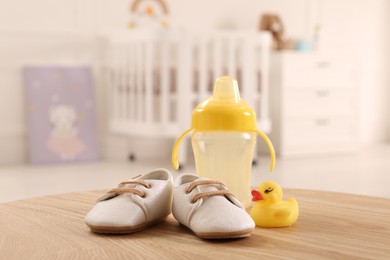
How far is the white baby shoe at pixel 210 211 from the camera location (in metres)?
0.72

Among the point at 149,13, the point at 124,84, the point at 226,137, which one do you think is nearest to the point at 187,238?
the point at 226,137

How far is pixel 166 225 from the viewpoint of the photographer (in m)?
0.81

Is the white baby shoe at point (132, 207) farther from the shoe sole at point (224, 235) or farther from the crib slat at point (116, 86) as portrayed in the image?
the crib slat at point (116, 86)

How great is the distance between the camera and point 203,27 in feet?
12.6

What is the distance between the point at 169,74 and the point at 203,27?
828 mm

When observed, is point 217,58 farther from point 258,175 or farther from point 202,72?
point 258,175

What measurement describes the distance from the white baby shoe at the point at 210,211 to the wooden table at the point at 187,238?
0.05ft

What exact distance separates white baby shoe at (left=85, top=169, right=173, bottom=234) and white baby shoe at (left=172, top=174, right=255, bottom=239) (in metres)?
0.02

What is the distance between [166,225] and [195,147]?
0.54ft

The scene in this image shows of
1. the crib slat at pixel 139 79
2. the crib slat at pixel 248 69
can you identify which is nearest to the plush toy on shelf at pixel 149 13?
the crib slat at pixel 139 79

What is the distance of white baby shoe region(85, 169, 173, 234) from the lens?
2.47 ft

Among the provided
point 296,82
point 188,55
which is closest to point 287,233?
point 188,55

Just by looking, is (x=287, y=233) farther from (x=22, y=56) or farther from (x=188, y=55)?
(x=22, y=56)

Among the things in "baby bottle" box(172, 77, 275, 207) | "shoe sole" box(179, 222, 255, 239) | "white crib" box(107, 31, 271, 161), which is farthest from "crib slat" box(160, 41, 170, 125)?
"shoe sole" box(179, 222, 255, 239)
